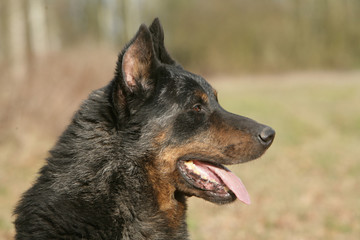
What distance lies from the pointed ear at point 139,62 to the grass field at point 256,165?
315 cm

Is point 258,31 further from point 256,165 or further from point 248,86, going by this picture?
point 256,165

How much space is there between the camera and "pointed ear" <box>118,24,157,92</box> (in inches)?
144

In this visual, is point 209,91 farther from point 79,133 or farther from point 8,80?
point 8,80

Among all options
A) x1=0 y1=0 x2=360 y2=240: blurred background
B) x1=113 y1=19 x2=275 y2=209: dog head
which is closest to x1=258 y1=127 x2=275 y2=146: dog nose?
x1=113 y1=19 x2=275 y2=209: dog head

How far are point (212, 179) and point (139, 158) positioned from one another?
2.44 feet

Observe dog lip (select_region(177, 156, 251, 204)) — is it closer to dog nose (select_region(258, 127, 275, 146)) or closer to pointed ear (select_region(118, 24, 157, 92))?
dog nose (select_region(258, 127, 275, 146))

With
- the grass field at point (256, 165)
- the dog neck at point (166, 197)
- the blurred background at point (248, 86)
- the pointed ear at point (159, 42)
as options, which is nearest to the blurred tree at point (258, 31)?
the blurred background at point (248, 86)

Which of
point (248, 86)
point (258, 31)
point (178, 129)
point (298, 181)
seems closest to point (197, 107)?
point (178, 129)

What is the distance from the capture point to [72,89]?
42.8 ft

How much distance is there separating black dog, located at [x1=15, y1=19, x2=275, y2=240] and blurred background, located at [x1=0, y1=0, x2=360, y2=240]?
9.17 feet

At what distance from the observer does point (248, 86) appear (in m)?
35.3

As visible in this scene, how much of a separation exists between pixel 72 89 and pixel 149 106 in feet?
32.0

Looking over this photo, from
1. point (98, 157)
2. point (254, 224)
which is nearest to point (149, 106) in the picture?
point (98, 157)

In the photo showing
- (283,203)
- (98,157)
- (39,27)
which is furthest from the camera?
(39,27)
